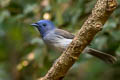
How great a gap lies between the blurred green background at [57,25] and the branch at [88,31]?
1.31 m

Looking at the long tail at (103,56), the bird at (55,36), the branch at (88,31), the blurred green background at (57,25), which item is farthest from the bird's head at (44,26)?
the branch at (88,31)

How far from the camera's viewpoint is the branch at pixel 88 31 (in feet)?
9.80

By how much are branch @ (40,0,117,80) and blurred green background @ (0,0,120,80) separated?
1312 mm

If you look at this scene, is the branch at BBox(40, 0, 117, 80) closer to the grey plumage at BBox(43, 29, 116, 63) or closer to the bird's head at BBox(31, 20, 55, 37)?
the grey plumage at BBox(43, 29, 116, 63)

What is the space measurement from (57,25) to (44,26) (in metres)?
0.25

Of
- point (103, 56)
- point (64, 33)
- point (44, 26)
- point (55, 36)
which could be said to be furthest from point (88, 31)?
point (44, 26)

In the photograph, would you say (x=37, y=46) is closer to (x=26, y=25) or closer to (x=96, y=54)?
(x=26, y=25)

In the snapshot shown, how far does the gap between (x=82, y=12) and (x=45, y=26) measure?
641 mm

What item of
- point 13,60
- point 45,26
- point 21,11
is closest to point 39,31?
point 45,26

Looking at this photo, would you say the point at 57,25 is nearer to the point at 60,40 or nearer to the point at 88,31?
the point at 60,40

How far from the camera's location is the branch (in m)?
2.99

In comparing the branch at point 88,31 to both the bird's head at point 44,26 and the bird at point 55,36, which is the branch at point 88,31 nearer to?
the bird at point 55,36

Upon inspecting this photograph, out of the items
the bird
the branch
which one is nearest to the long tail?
the bird

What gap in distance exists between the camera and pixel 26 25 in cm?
525
